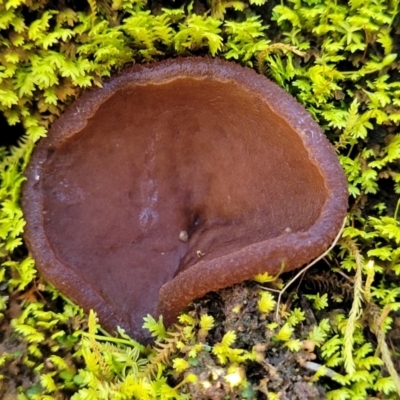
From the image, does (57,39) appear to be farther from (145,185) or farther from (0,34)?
(145,185)

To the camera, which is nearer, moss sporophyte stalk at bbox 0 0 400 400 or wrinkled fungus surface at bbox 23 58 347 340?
moss sporophyte stalk at bbox 0 0 400 400

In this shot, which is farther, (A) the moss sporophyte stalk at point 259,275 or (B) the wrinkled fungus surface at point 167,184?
(B) the wrinkled fungus surface at point 167,184

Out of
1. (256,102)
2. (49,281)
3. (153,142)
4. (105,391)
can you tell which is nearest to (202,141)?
(153,142)

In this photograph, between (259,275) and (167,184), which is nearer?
(259,275)
